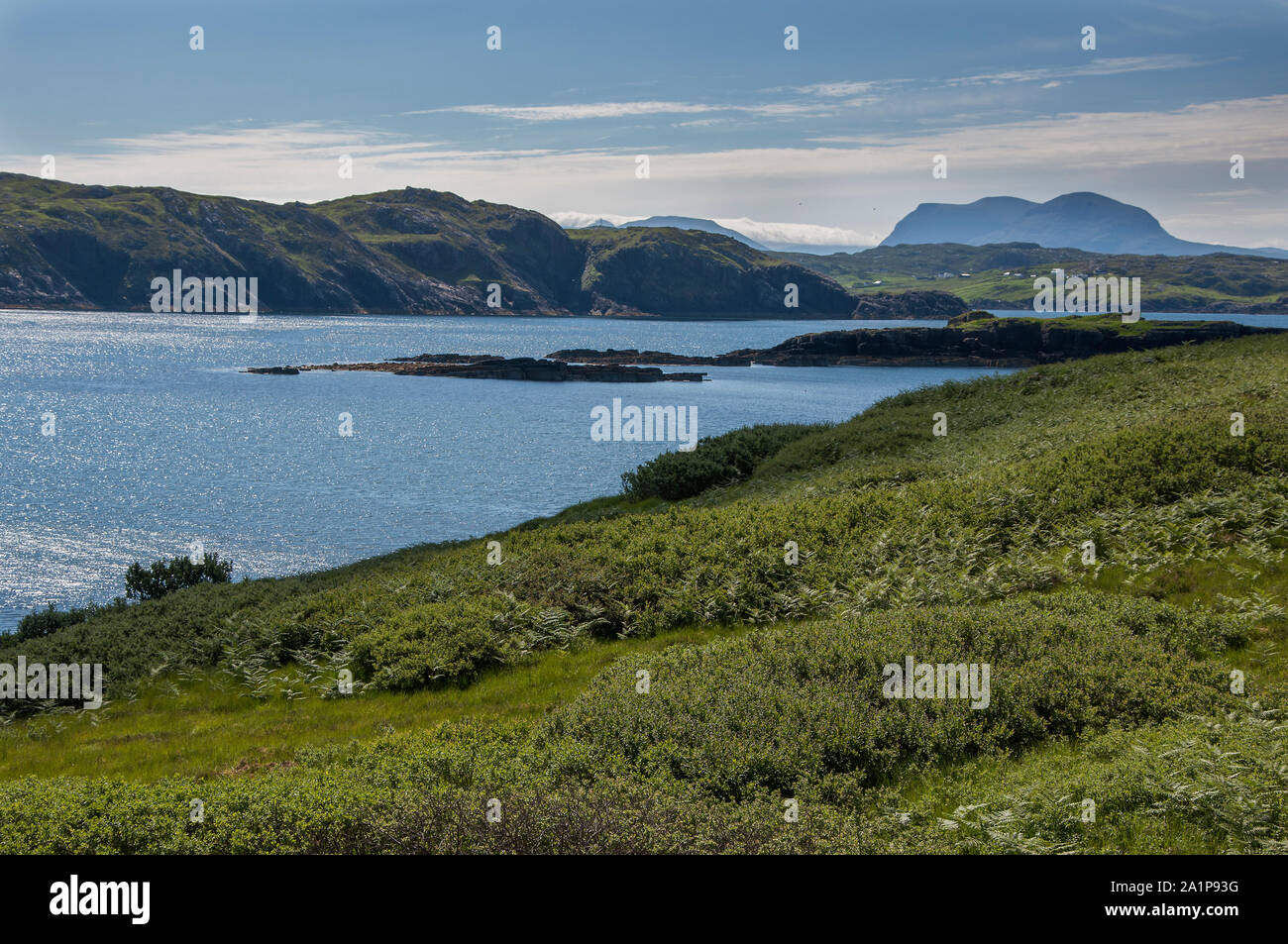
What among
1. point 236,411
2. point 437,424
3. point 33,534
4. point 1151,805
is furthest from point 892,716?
point 236,411

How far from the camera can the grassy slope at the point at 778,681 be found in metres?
9.29

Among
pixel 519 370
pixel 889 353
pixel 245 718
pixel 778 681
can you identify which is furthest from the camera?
pixel 889 353

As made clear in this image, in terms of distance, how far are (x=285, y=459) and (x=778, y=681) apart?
217ft

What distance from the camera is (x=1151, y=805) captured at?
30.3 feet

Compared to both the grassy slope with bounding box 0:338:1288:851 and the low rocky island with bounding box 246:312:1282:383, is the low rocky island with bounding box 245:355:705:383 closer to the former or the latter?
the low rocky island with bounding box 246:312:1282:383

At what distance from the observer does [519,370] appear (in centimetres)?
14625

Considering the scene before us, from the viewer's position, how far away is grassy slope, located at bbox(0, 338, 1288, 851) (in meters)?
9.29

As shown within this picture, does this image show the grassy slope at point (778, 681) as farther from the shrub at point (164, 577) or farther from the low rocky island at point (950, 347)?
the low rocky island at point (950, 347)

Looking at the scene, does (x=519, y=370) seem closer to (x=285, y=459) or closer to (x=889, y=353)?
(x=285, y=459)

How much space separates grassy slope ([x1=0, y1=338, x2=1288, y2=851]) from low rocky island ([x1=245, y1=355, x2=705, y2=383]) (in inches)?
4526

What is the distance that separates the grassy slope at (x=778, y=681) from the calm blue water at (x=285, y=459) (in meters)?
19.5

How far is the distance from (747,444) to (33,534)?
37.1 metres

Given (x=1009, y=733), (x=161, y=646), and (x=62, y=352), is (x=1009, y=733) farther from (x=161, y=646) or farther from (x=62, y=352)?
(x=62, y=352)

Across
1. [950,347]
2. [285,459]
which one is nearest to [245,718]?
[285,459]
